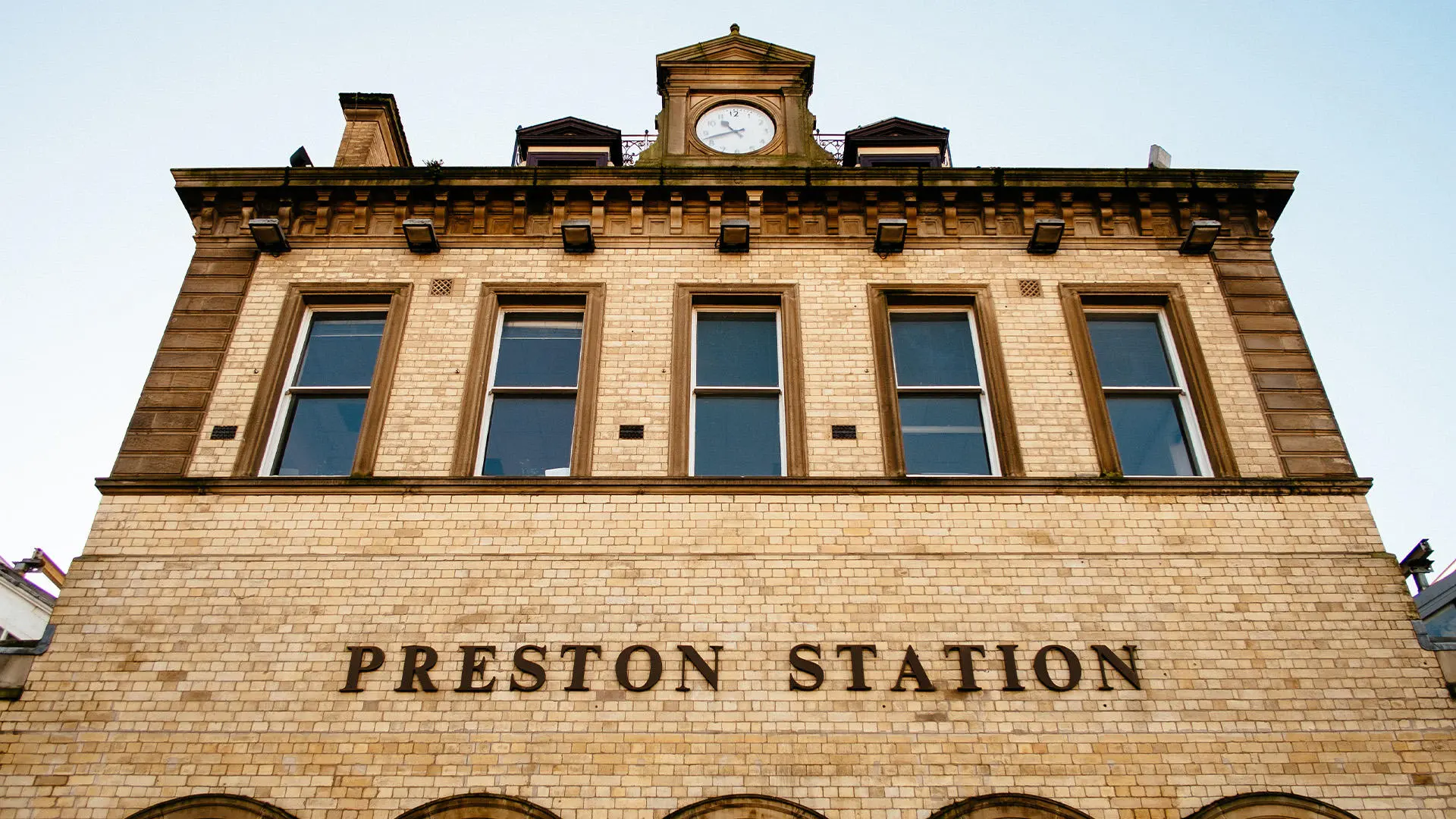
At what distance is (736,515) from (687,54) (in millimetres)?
7164

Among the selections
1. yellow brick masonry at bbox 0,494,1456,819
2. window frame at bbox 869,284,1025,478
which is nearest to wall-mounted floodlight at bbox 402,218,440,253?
yellow brick masonry at bbox 0,494,1456,819

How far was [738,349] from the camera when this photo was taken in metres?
10.8

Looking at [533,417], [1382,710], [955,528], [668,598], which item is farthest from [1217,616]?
[533,417]

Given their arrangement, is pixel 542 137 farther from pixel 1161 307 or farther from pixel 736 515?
pixel 1161 307

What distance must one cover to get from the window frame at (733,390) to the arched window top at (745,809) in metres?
2.95

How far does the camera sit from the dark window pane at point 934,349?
10.5 metres

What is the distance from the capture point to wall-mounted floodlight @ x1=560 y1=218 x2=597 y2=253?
11.0 m

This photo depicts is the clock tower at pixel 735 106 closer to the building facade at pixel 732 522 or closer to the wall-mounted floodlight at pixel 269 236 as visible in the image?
the building facade at pixel 732 522

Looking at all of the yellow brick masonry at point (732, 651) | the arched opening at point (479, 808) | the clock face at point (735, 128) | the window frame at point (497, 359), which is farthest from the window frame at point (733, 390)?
the arched opening at point (479, 808)

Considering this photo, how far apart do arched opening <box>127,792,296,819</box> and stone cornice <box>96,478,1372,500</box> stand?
2.74 m

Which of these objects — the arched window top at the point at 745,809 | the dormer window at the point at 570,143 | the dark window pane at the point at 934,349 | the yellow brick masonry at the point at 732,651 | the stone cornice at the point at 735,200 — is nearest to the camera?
the arched window top at the point at 745,809

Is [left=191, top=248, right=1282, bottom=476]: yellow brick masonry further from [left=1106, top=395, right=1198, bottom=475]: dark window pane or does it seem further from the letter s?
the letter s

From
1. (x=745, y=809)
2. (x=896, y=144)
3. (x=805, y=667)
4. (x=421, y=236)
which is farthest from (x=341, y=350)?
(x=896, y=144)

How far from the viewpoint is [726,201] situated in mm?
11516
